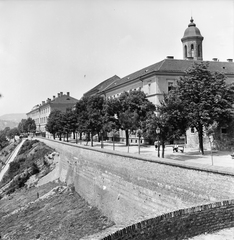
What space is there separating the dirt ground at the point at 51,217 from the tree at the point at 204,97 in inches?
460

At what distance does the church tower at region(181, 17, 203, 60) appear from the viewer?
55812mm

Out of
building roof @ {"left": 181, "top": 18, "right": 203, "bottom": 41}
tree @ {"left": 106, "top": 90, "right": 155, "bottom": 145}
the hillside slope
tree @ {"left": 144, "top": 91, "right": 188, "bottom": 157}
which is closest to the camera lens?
the hillside slope

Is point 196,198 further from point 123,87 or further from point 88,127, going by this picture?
point 123,87

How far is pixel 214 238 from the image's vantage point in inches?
270

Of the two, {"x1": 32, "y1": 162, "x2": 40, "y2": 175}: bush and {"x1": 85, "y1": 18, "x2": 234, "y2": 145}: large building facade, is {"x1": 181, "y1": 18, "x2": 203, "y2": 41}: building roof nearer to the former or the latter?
{"x1": 85, "y1": 18, "x2": 234, "y2": 145}: large building facade

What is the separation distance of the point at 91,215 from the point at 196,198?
399 inches

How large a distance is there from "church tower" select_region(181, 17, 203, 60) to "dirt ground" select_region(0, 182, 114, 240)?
4076cm

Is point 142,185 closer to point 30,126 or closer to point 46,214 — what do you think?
point 46,214

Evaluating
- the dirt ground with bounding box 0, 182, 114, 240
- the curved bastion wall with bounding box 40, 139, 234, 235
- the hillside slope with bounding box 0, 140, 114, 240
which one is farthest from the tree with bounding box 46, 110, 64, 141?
the curved bastion wall with bounding box 40, 139, 234, 235

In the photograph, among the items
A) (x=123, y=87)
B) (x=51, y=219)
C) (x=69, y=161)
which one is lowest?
(x=51, y=219)

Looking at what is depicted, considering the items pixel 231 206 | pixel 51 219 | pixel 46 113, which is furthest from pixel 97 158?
pixel 46 113

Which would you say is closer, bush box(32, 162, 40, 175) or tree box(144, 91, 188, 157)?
tree box(144, 91, 188, 157)

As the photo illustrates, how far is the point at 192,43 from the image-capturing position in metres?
56.3

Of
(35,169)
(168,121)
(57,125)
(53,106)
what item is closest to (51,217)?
(168,121)
